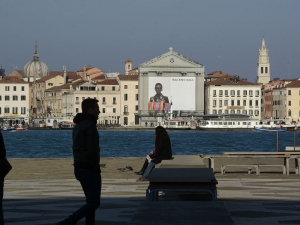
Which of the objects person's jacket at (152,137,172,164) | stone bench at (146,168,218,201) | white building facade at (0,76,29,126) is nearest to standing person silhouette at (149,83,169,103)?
white building facade at (0,76,29,126)

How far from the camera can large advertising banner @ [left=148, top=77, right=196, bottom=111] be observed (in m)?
149

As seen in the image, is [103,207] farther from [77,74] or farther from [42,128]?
[77,74]

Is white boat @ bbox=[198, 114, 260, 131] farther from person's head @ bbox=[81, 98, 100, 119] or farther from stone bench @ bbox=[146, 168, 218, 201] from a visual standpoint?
person's head @ bbox=[81, 98, 100, 119]

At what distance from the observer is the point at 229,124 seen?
148 metres

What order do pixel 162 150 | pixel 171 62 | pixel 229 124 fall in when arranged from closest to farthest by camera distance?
pixel 162 150
pixel 229 124
pixel 171 62

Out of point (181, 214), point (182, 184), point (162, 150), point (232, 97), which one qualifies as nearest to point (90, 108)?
point (181, 214)

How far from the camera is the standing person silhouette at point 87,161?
394 inches

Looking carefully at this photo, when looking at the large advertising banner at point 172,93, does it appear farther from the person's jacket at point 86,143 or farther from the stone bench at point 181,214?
the stone bench at point 181,214

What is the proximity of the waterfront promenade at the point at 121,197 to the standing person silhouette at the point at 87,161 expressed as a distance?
101 cm

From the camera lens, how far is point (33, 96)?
605 ft

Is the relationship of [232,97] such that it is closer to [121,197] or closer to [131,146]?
[131,146]

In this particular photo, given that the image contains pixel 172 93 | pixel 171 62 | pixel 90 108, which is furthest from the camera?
pixel 171 62

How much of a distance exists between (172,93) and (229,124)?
996cm

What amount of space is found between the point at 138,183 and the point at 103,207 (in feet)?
16.8
